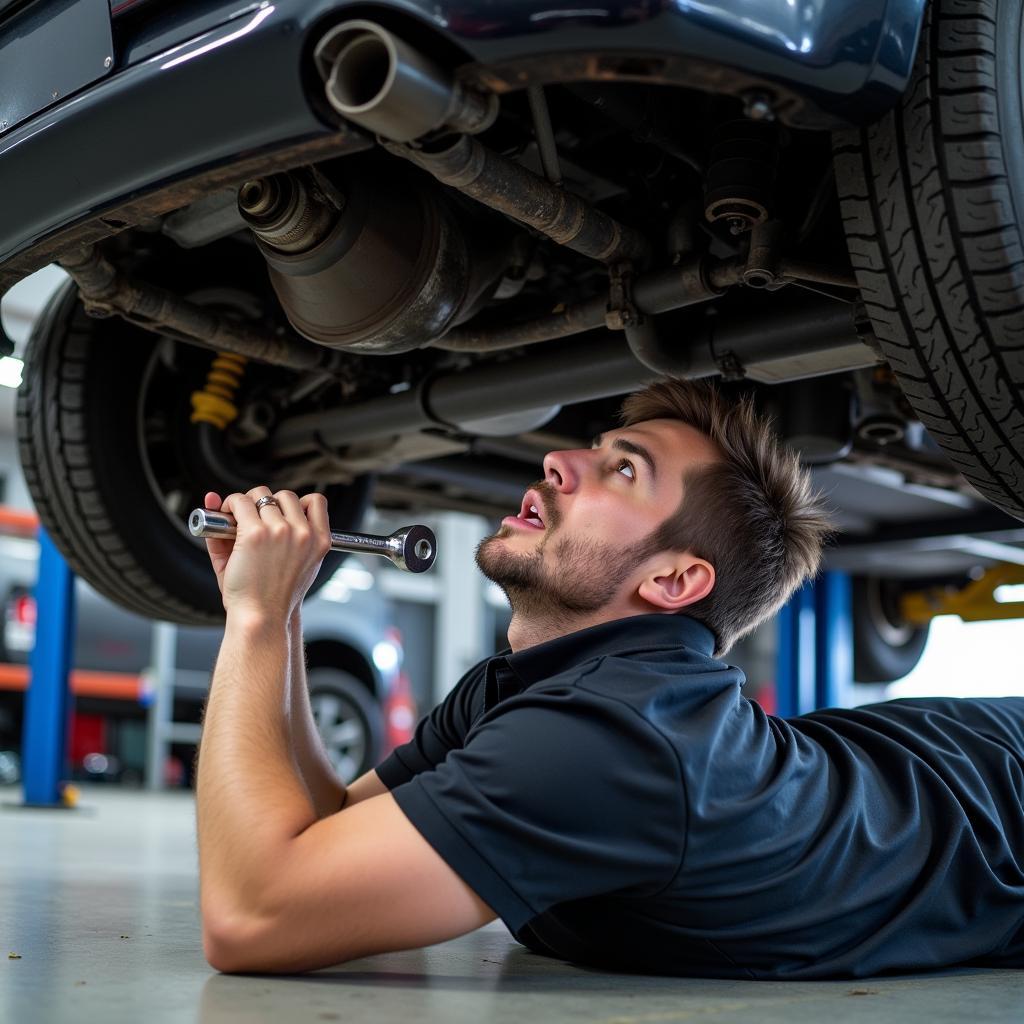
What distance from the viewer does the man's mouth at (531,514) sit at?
133 cm

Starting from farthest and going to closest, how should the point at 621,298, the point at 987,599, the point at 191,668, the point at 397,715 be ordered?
the point at 191,668 → the point at 397,715 → the point at 987,599 → the point at 621,298

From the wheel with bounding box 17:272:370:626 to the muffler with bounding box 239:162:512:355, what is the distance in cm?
A: 59

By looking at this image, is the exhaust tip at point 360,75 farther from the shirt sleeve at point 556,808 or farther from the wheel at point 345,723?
the wheel at point 345,723

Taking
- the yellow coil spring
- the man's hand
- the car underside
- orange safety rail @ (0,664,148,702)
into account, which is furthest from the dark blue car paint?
Result: orange safety rail @ (0,664,148,702)

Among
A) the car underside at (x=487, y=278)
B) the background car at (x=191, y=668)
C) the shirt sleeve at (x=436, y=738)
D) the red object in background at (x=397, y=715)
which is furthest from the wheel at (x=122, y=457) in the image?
the red object in background at (x=397, y=715)

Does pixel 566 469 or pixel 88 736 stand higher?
pixel 566 469

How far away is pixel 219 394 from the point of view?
2184 mm

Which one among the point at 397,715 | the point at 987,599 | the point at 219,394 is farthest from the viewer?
the point at 397,715

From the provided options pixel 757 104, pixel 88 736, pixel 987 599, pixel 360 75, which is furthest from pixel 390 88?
pixel 88 736

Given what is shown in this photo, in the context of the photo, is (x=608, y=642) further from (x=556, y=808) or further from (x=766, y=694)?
(x=766, y=694)

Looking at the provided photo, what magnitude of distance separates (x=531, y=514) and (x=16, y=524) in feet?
17.3

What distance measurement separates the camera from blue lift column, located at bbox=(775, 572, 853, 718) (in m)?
4.20

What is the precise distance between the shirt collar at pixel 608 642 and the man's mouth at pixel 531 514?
157 millimetres

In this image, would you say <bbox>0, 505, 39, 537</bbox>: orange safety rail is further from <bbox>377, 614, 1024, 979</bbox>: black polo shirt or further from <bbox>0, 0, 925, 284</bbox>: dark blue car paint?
<bbox>377, 614, 1024, 979</bbox>: black polo shirt
